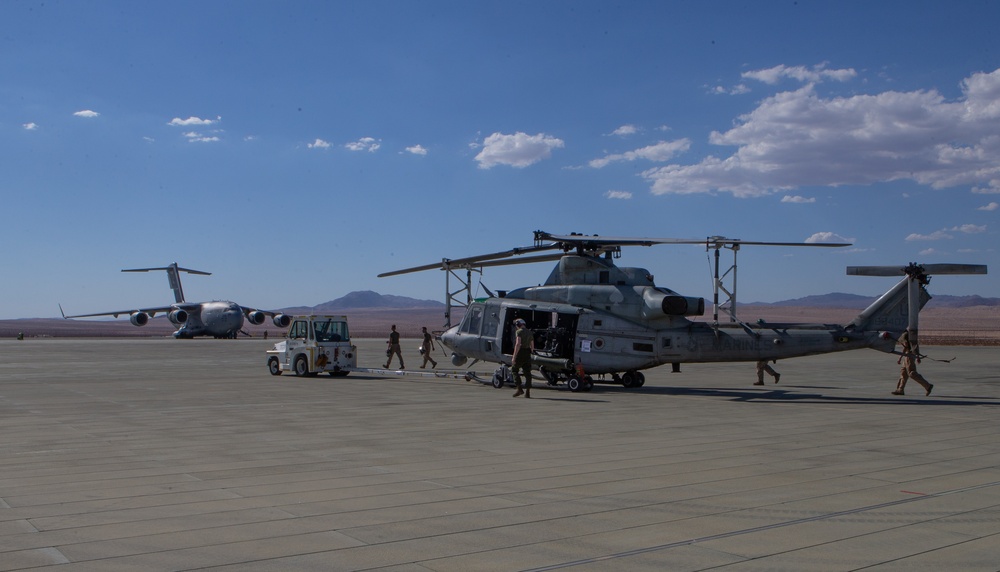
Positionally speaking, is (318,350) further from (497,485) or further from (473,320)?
(497,485)

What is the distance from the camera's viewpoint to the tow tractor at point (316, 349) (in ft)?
74.7

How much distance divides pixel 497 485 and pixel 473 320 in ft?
42.7

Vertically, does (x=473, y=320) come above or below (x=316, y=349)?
above

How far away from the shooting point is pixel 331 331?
77.5ft

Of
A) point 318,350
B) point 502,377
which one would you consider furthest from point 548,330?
point 318,350

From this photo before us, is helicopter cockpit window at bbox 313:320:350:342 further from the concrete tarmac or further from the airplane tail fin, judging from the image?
the airplane tail fin

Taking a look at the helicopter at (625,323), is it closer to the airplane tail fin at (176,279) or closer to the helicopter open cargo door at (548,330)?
the helicopter open cargo door at (548,330)

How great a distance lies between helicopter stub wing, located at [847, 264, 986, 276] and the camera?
15312 millimetres

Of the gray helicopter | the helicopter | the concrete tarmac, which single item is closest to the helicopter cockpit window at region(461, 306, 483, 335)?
the helicopter

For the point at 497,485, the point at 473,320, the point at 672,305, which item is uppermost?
the point at 672,305

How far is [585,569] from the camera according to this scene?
16.2 feet

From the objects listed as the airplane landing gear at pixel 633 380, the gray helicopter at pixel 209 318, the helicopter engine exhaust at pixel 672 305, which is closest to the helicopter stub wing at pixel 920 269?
the helicopter engine exhaust at pixel 672 305

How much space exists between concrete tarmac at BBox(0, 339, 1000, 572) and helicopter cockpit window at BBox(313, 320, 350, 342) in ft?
25.6

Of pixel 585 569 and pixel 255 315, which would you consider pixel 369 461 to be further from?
pixel 255 315
